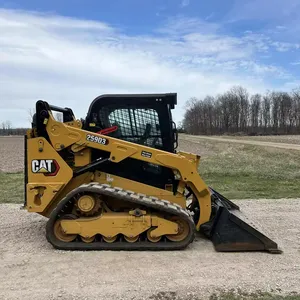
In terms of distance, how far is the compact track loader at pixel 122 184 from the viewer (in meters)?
6.20

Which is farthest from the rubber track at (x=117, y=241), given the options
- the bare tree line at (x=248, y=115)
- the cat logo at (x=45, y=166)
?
the bare tree line at (x=248, y=115)

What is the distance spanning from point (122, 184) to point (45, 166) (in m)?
1.31

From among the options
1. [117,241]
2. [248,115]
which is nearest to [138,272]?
[117,241]

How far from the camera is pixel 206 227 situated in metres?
6.66

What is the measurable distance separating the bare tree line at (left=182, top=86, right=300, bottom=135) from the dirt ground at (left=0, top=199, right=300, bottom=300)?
362 feet

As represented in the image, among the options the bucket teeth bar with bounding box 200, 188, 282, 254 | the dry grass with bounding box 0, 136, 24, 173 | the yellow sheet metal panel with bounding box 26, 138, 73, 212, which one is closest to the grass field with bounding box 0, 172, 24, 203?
the dry grass with bounding box 0, 136, 24, 173

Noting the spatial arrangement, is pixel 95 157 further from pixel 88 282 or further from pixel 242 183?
pixel 242 183

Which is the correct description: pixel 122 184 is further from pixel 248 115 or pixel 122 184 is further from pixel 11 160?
pixel 248 115

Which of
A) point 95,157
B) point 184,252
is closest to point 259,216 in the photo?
point 184,252

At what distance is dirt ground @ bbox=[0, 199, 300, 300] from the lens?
4691mm

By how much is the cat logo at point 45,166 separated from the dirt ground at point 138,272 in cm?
119

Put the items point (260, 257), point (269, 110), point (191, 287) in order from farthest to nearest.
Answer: point (269, 110)
point (260, 257)
point (191, 287)

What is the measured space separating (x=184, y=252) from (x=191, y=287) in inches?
52.7

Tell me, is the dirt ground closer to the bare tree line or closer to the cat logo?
the cat logo
